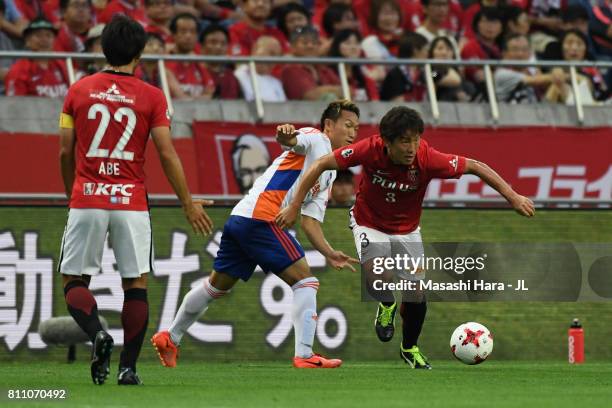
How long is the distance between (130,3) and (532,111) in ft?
17.4

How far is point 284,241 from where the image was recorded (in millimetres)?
11500

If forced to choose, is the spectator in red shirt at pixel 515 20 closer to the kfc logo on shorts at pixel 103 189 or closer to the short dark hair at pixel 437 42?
the short dark hair at pixel 437 42

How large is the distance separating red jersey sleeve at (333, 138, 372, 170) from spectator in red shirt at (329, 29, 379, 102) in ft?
21.3

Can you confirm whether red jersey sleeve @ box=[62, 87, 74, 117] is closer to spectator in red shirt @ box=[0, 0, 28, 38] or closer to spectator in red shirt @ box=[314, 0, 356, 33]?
spectator in red shirt @ box=[0, 0, 28, 38]

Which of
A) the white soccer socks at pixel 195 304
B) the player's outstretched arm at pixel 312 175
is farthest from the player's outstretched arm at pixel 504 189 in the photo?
the white soccer socks at pixel 195 304

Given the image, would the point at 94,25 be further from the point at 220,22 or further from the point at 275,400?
the point at 275,400

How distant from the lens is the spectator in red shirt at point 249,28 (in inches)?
715

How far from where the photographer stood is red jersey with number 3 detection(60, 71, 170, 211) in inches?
357

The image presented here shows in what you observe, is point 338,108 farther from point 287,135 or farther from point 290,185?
point 287,135

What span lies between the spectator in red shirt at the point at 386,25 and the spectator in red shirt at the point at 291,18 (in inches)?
35.7

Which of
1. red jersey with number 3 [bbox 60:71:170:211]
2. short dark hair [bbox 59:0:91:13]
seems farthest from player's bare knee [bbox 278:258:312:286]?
short dark hair [bbox 59:0:91:13]

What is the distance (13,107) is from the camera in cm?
1591

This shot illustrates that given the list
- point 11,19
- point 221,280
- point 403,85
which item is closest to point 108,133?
point 221,280

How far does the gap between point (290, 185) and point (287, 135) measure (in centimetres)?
75
